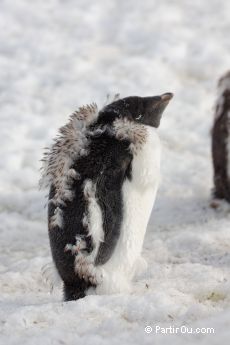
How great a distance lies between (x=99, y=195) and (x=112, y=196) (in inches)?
2.9

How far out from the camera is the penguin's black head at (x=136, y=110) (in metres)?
3.45

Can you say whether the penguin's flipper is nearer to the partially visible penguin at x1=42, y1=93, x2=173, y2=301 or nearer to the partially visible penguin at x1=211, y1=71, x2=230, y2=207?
the partially visible penguin at x1=42, y1=93, x2=173, y2=301

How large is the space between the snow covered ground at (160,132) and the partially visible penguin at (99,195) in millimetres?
206

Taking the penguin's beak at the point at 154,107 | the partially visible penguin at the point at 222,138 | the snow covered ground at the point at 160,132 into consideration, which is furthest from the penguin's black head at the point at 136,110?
the partially visible penguin at the point at 222,138

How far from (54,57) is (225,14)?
2670mm

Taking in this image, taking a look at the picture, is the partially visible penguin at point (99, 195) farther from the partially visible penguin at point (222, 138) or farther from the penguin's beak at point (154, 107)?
the partially visible penguin at point (222, 138)

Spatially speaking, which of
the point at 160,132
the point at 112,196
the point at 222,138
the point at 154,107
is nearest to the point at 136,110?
the point at 154,107

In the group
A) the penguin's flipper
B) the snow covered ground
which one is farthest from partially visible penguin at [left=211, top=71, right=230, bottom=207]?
the penguin's flipper

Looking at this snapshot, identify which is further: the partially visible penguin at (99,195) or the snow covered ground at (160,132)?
the partially visible penguin at (99,195)

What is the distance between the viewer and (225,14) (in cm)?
965

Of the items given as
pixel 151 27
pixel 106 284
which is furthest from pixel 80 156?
pixel 151 27

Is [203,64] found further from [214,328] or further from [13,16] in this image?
[214,328]

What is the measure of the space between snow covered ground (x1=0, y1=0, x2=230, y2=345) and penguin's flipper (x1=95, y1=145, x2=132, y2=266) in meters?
0.27

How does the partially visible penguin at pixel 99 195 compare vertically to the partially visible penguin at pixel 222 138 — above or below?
below
